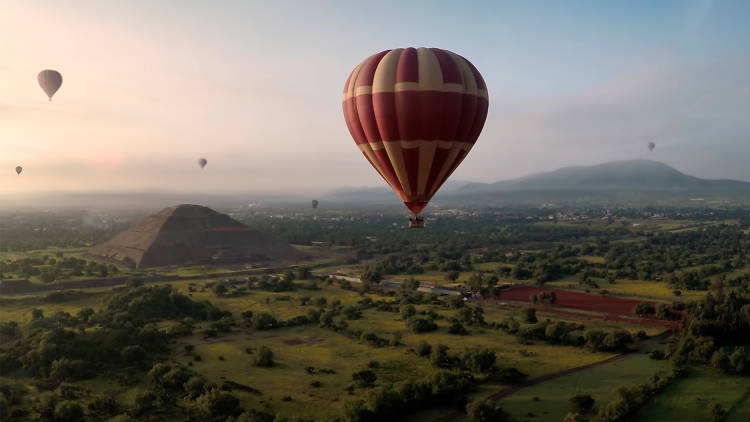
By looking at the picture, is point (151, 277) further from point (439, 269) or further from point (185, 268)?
point (439, 269)

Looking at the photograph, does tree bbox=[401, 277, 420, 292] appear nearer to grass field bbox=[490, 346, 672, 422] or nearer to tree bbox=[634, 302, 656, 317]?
tree bbox=[634, 302, 656, 317]

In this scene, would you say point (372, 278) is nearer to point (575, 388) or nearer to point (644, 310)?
point (644, 310)

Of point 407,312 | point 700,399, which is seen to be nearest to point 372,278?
point 407,312

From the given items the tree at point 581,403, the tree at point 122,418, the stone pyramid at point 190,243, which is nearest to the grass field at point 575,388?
the tree at point 581,403

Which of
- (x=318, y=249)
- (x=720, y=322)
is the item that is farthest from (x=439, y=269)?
(x=720, y=322)

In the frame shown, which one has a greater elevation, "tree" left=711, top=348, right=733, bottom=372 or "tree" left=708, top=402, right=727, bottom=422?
"tree" left=711, top=348, right=733, bottom=372

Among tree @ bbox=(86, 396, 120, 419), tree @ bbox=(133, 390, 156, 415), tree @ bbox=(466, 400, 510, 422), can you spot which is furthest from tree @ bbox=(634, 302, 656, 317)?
tree @ bbox=(86, 396, 120, 419)
